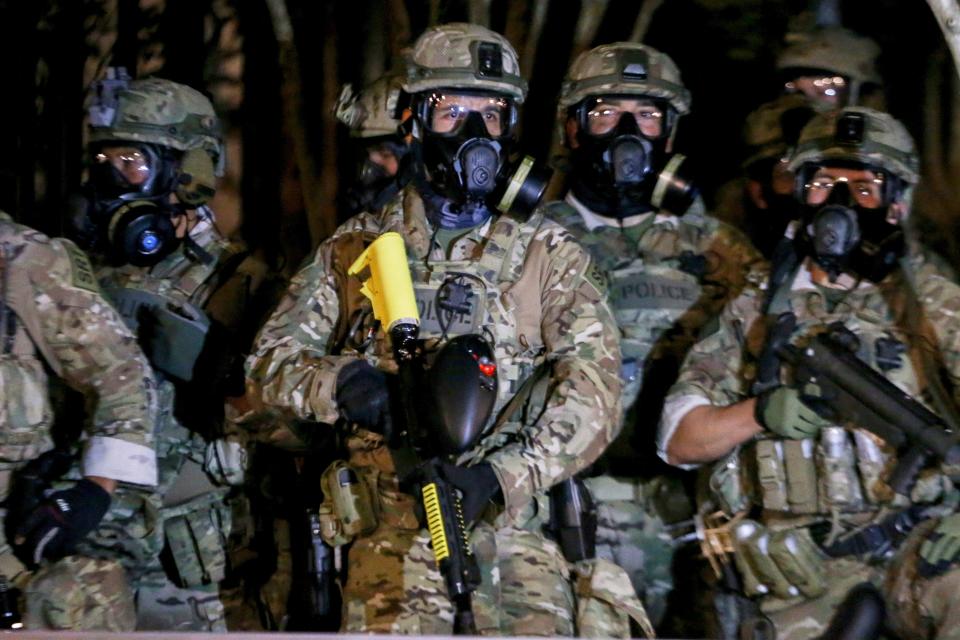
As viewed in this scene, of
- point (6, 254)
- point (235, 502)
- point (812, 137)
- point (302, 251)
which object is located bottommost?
point (235, 502)

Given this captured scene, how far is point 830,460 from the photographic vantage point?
201 inches

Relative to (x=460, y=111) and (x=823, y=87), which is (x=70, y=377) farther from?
(x=823, y=87)

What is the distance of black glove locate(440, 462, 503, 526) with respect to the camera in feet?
14.0

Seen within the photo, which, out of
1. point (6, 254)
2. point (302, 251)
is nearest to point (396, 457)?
point (6, 254)

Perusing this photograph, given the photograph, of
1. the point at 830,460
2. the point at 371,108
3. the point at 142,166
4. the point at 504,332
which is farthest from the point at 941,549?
the point at 142,166

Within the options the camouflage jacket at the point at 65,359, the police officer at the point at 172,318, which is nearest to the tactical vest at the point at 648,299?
the police officer at the point at 172,318

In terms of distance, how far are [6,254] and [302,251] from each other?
10.5ft

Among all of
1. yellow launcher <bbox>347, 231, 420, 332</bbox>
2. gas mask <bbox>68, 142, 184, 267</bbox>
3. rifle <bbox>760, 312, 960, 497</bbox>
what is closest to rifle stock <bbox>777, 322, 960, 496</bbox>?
rifle <bbox>760, 312, 960, 497</bbox>

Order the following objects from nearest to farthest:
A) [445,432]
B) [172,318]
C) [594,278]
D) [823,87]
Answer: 1. [445,432]
2. [594,278]
3. [172,318]
4. [823,87]

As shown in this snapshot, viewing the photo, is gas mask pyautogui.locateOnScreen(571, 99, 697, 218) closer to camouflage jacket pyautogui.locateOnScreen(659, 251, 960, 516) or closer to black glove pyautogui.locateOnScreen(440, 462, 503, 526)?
camouflage jacket pyautogui.locateOnScreen(659, 251, 960, 516)

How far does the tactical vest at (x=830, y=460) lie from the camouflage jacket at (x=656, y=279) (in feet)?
1.79

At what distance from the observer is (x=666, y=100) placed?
5.99 metres

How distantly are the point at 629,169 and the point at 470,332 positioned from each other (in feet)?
→ 4.25

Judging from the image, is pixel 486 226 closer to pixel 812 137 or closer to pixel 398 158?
pixel 812 137
